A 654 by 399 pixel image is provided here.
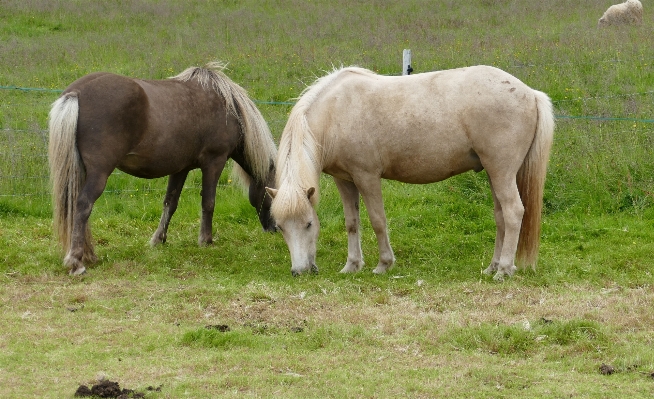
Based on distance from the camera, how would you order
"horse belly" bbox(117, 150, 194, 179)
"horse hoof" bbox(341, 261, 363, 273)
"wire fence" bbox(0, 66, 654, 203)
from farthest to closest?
"wire fence" bbox(0, 66, 654, 203), "horse belly" bbox(117, 150, 194, 179), "horse hoof" bbox(341, 261, 363, 273)

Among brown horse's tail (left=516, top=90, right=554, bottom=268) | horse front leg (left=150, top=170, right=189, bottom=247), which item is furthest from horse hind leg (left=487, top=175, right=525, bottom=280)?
horse front leg (left=150, top=170, right=189, bottom=247)

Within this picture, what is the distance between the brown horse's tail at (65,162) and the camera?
6707 mm

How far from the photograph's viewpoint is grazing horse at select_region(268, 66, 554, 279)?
21.5ft

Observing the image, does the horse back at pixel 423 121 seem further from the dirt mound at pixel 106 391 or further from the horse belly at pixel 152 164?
the dirt mound at pixel 106 391

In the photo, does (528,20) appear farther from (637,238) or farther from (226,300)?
(226,300)

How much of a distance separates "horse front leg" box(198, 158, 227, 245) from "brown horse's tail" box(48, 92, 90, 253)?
4.90 ft

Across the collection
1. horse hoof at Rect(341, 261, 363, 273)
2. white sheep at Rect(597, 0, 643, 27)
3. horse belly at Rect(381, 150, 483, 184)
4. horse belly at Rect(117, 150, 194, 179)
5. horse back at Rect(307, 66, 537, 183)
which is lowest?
horse hoof at Rect(341, 261, 363, 273)

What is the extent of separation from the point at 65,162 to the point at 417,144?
3019mm

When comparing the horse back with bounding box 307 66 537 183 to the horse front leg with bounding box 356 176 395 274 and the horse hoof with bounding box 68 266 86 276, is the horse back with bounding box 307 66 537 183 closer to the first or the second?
the horse front leg with bounding box 356 176 395 274

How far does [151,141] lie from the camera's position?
24.1ft


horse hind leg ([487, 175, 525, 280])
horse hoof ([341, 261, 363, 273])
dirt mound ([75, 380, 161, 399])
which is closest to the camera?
dirt mound ([75, 380, 161, 399])

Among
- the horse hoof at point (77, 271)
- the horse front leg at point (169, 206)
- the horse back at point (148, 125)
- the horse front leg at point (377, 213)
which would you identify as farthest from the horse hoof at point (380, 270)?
the horse hoof at point (77, 271)

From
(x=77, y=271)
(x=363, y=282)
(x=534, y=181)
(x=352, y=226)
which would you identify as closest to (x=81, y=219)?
(x=77, y=271)

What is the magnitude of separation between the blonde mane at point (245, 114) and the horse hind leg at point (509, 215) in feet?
8.72
